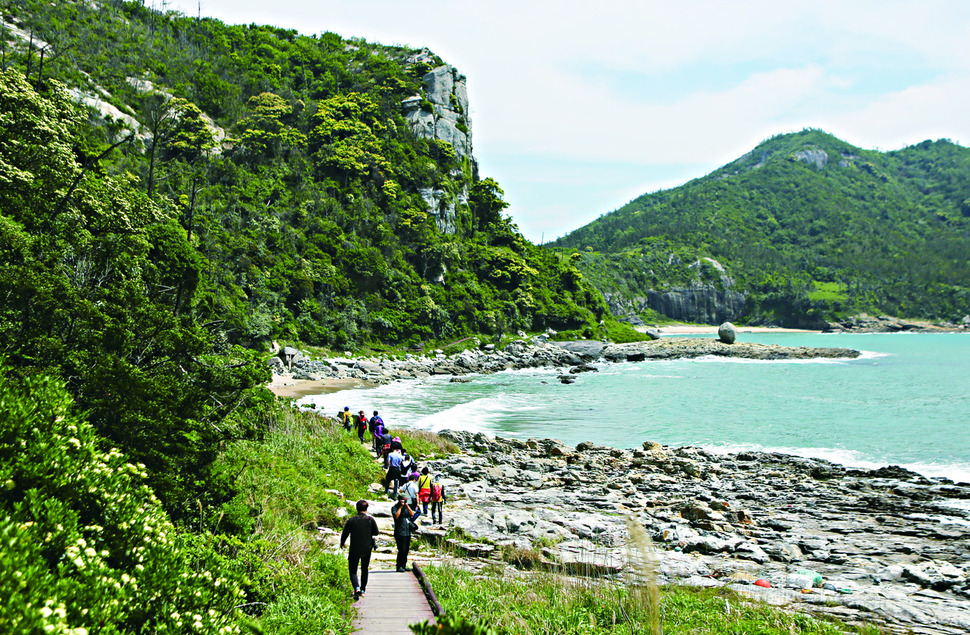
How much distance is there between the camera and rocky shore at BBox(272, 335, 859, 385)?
47.0m

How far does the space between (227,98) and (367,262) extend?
1503 inches

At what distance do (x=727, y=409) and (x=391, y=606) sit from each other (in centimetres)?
3403

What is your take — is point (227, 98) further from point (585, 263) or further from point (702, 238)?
point (702, 238)

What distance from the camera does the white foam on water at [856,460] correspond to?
797 inches

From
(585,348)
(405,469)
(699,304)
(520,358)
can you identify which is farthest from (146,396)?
(699,304)

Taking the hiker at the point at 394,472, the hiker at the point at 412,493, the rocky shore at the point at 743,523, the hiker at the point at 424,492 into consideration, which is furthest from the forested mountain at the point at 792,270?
the hiker at the point at 412,493

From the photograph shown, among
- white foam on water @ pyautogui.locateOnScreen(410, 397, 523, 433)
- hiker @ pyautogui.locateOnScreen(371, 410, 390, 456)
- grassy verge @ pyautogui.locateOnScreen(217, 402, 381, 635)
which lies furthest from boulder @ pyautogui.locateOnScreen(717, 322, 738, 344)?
grassy verge @ pyautogui.locateOnScreen(217, 402, 381, 635)

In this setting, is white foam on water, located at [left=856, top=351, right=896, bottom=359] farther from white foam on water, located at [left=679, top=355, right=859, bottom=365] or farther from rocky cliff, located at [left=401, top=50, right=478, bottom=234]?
rocky cliff, located at [left=401, top=50, right=478, bottom=234]

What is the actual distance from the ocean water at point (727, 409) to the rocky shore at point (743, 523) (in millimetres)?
4296

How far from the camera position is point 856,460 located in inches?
894

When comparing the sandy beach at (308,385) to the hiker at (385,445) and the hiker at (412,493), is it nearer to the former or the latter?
the hiker at (385,445)

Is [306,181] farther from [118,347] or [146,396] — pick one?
[146,396]

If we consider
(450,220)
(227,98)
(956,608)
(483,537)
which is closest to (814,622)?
(956,608)

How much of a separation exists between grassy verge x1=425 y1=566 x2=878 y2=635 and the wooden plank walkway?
0.33 meters
